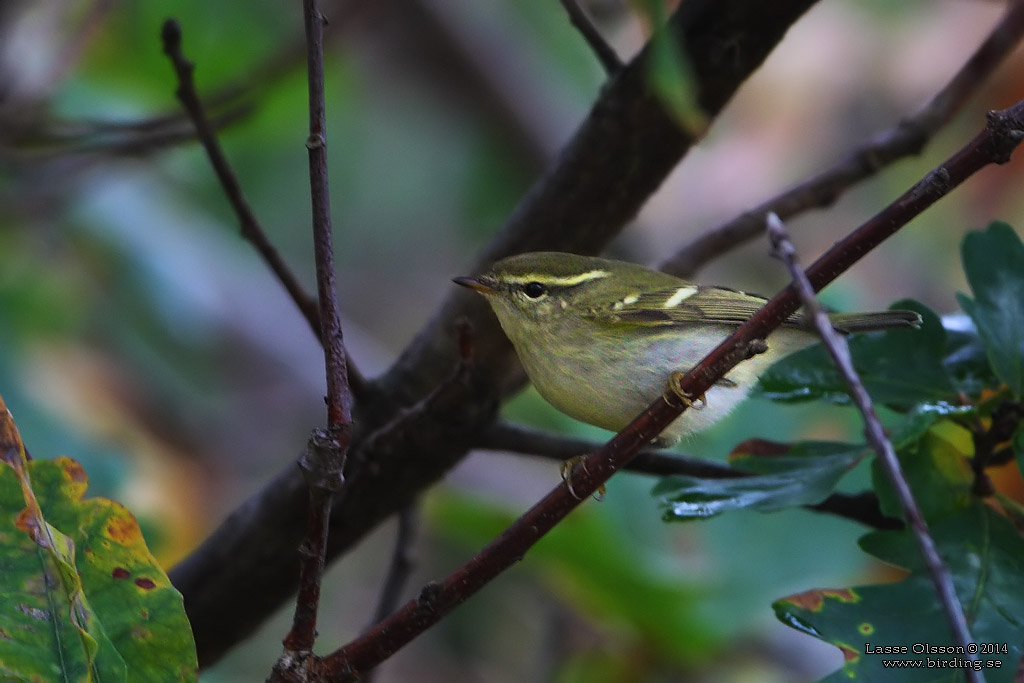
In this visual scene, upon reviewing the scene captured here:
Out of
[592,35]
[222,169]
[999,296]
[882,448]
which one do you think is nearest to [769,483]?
[999,296]

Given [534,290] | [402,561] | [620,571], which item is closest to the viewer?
[534,290]

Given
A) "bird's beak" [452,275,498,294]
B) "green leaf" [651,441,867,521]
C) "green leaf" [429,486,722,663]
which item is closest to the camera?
"green leaf" [651,441,867,521]

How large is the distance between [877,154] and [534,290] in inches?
34.5

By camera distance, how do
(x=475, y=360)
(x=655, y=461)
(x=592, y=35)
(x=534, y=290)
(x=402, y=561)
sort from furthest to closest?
(x=402, y=561) < (x=534, y=290) < (x=475, y=360) < (x=655, y=461) < (x=592, y=35)

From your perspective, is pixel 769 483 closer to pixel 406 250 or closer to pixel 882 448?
pixel 882 448

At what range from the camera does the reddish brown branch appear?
1348 millimetres

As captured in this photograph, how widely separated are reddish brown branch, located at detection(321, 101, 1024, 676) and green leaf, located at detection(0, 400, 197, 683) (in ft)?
0.84

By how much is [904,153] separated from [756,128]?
365 centimetres

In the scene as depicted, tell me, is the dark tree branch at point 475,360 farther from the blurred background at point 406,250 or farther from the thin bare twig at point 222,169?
the blurred background at point 406,250

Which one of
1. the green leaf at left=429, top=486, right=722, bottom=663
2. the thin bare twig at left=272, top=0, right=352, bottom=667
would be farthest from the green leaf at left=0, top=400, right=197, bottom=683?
the green leaf at left=429, top=486, right=722, bottom=663

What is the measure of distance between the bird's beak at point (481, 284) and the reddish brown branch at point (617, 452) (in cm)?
84

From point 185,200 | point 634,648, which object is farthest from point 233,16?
point 634,648

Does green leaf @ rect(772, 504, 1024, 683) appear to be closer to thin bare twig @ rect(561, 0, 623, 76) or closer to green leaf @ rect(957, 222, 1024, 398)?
green leaf @ rect(957, 222, 1024, 398)

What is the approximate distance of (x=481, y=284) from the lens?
235cm
